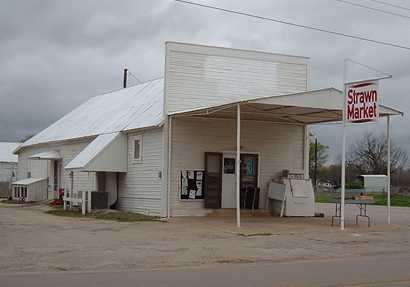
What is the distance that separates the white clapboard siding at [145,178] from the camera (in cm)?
2541

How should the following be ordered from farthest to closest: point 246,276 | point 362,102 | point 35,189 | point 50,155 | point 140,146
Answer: point 35,189
point 50,155
point 140,146
point 362,102
point 246,276

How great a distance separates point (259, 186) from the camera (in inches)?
1068

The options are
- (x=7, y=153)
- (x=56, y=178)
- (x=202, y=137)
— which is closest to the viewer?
(x=202, y=137)

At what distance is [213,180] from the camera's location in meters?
25.9

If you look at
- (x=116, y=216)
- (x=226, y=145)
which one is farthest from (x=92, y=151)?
(x=226, y=145)

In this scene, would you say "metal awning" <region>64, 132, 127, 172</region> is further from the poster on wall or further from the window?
the poster on wall

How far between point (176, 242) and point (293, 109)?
28.3 ft

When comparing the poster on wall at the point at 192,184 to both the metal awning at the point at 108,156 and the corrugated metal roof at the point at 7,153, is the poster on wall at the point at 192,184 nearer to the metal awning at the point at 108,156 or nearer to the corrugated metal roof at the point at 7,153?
the metal awning at the point at 108,156

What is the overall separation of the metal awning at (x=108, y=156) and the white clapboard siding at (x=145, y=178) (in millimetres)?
317

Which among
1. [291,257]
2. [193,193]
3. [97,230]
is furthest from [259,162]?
[291,257]

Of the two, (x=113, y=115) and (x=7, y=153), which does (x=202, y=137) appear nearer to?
(x=113, y=115)

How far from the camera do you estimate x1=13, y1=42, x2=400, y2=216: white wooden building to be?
25172 mm

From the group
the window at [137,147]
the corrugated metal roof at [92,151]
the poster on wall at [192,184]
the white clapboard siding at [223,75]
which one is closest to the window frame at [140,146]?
the window at [137,147]

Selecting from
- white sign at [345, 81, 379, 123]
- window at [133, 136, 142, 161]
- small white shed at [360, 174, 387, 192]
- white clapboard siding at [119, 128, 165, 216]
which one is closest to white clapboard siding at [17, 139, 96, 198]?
white clapboard siding at [119, 128, 165, 216]
